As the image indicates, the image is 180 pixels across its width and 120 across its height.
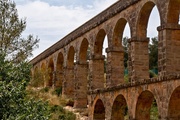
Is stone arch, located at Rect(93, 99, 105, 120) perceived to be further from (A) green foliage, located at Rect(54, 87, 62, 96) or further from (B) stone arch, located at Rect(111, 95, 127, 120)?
(A) green foliage, located at Rect(54, 87, 62, 96)

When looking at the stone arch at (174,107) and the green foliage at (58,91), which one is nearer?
the stone arch at (174,107)

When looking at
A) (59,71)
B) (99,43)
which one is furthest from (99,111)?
(59,71)

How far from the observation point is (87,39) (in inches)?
931

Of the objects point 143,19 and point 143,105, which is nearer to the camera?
point 143,105

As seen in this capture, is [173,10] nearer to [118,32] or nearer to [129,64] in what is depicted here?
[129,64]

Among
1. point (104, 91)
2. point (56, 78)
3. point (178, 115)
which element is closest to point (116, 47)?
point (104, 91)

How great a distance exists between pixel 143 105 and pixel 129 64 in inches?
85.5

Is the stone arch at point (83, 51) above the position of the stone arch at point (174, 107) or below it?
above

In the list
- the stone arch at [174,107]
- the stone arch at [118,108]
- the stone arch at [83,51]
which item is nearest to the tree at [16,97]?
the stone arch at [174,107]

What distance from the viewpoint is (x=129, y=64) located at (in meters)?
17.6

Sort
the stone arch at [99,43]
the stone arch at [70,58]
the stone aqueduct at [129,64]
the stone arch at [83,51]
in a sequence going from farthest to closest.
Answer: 1. the stone arch at [70,58]
2. the stone arch at [83,51]
3. the stone arch at [99,43]
4. the stone aqueduct at [129,64]

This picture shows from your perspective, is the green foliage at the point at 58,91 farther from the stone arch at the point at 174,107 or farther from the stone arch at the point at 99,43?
the stone arch at the point at 174,107

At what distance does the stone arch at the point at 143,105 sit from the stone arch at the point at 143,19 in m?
2.82

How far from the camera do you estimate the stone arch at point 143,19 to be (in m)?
16.8
